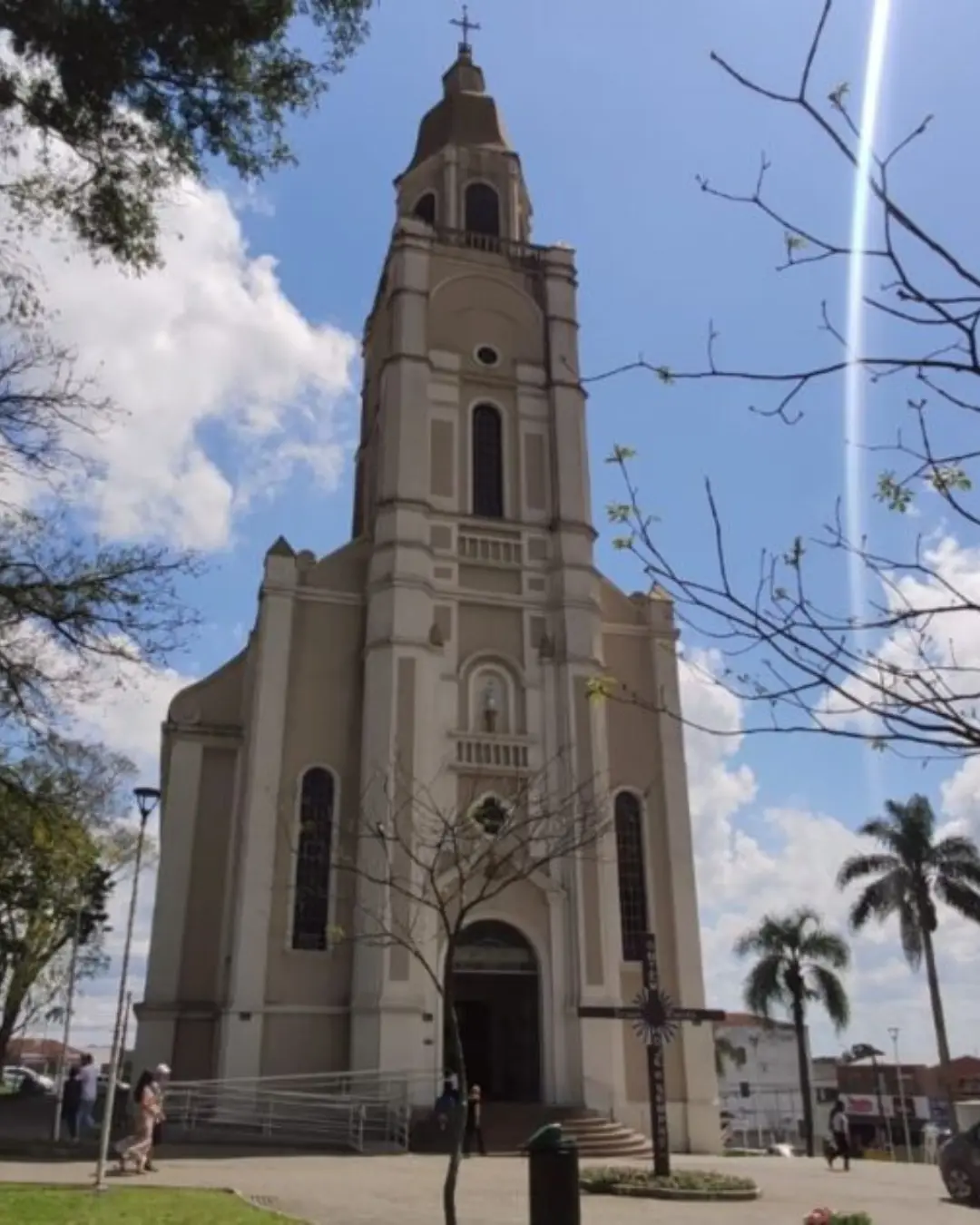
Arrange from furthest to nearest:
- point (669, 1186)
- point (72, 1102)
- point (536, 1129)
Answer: point (72, 1102) → point (536, 1129) → point (669, 1186)

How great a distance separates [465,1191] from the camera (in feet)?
44.0

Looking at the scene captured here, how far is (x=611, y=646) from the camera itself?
2728 centimetres

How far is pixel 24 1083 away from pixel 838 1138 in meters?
36.8

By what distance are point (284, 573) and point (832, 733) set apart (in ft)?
72.1

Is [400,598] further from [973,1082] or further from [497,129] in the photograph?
[973,1082]

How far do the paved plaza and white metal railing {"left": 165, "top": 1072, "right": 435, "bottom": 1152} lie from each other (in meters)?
1.69

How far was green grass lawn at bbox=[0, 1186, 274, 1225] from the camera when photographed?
926 centimetres

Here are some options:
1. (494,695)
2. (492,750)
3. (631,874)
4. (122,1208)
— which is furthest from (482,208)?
(122,1208)

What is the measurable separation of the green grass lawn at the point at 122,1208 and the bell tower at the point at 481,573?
9031mm

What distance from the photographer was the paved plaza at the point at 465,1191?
11367mm

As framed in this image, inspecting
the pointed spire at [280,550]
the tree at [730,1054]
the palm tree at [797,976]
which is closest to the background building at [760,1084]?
the tree at [730,1054]

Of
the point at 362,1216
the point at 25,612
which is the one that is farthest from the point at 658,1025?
the point at 25,612

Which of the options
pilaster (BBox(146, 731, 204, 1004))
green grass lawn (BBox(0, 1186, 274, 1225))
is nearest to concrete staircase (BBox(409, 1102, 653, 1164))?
pilaster (BBox(146, 731, 204, 1004))

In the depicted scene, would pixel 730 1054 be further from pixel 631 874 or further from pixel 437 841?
pixel 437 841
